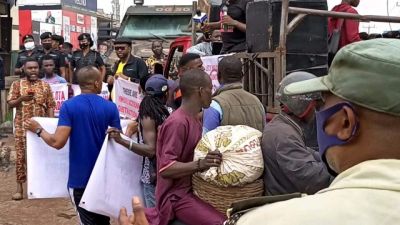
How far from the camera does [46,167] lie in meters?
5.00

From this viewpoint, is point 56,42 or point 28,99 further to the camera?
point 56,42

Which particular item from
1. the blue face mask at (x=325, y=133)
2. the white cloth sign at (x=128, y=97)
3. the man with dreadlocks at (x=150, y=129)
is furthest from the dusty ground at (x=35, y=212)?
the blue face mask at (x=325, y=133)

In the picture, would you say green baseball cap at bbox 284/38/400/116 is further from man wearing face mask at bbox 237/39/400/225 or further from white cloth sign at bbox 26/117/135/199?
white cloth sign at bbox 26/117/135/199

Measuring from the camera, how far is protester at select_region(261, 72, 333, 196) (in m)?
2.97

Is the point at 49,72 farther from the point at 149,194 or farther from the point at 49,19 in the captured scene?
the point at 49,19

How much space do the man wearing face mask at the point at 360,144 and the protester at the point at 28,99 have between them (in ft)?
20.5

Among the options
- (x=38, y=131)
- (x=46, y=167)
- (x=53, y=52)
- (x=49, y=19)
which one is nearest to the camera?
(x=38, y=131)

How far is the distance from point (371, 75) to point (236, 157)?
6.19 ft

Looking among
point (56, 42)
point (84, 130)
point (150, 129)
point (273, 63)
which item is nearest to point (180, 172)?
point (150, 129)

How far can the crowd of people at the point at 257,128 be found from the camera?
1.12 meters

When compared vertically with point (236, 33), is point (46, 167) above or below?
below

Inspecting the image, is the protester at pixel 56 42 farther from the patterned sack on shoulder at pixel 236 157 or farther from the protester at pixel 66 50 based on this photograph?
the patterned sack on shoulder at pixel 236 157

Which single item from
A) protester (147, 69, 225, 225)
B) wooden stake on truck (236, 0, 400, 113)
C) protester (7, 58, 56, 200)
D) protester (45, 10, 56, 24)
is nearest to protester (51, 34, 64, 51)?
protester (7, 58, 56, 200)

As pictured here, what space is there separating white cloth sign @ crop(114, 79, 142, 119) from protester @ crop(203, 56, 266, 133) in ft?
6.79
